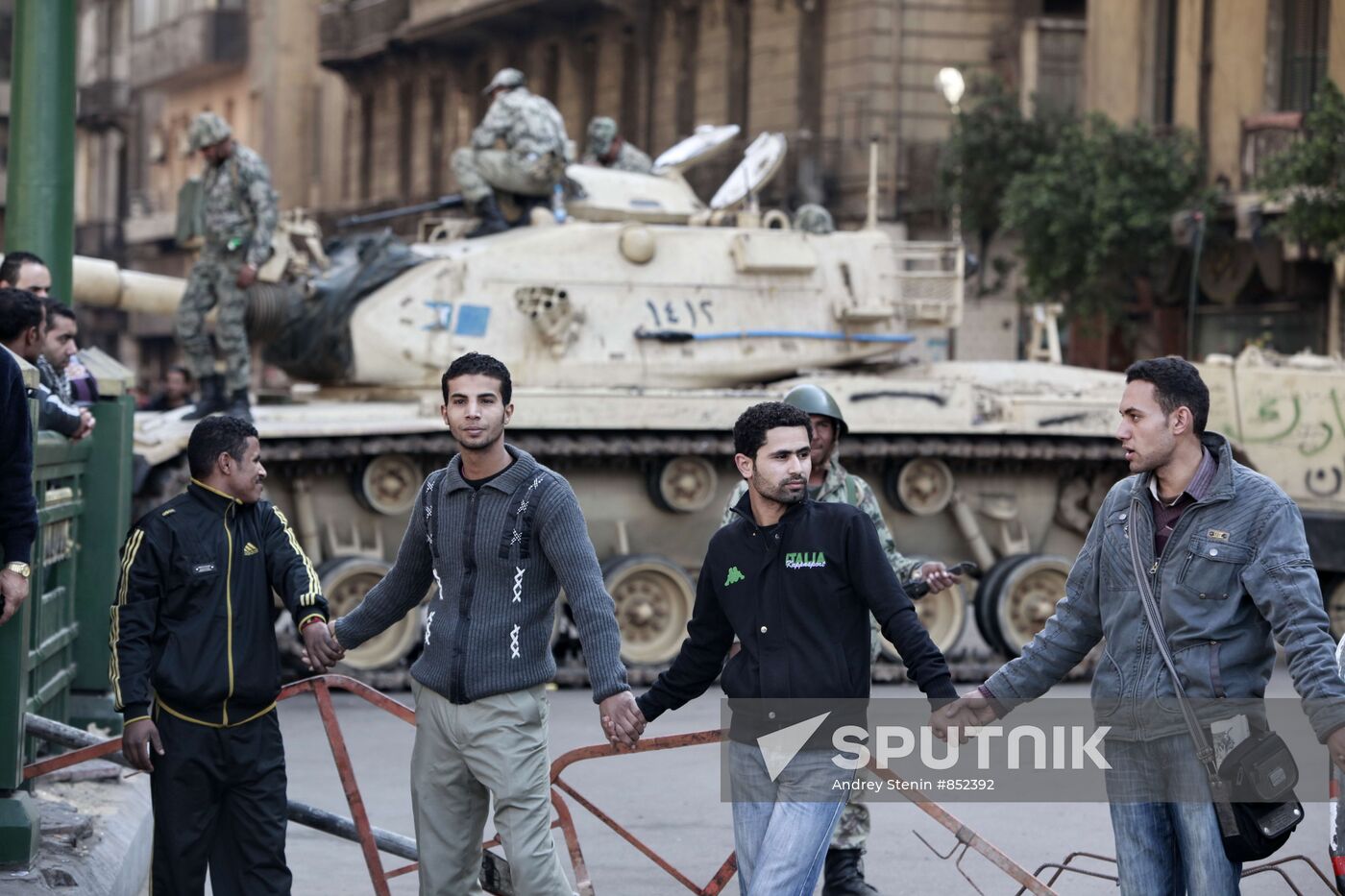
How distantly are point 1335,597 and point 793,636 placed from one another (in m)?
10.7

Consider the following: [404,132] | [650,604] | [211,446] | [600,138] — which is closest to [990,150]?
[600,138]

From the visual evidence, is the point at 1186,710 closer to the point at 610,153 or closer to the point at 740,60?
the point at 610,153

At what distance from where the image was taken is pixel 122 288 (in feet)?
50.0

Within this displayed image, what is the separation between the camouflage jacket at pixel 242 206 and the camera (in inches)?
525

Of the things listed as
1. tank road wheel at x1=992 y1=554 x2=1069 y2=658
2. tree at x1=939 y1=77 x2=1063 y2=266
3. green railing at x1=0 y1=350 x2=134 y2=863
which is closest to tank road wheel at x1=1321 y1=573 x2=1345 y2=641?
tank road wheel at x1=992 y1=554 x2=1069 y2=658

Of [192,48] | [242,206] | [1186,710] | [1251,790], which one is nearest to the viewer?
[1251,790]

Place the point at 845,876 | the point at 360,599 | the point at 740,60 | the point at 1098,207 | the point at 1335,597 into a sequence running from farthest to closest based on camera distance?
the point at 740,60 < the point at 1098,207 < the point at 1335,597 < the point at 360,599 < the point at 845,876

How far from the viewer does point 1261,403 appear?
15289 mm

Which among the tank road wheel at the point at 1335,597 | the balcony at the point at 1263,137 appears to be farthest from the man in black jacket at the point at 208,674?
the balcony at the point at 1263,137

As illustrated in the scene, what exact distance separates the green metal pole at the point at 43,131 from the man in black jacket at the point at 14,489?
12.8 ft

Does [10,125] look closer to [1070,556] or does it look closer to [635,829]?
[635,829]

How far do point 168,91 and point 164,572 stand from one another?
4722 centimetres

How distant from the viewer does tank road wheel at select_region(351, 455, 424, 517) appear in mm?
14000

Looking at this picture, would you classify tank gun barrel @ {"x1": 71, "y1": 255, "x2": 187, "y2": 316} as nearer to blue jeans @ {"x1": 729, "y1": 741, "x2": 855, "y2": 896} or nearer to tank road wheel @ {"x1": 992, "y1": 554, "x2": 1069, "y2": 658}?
tank road wheel @ {"x1": 992, "y1": 554, "x2": 1069, "y2": 658}
